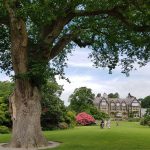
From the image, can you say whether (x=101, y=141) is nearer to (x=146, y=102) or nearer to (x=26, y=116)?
(x=26, y=116)

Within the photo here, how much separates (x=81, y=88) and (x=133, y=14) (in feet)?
285

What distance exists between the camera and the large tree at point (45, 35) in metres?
23.2

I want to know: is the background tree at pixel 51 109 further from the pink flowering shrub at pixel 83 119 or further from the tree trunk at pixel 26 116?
the tree trunk at pixel 26 116

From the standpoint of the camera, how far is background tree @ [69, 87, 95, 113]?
100981 millimetres

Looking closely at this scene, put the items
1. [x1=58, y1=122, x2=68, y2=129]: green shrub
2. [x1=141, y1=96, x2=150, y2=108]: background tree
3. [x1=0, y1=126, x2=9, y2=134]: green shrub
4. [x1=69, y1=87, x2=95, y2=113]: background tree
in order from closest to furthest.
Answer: [x1=0, y1=126, x2=9, y2=134]: green shrub → [x1=58, y1=122, x2=68, y2=129]: green shrub → [x1=69, y1=87, x2=95, y2=113]: background tree → [x1=141, y1=96, x2=150, y2=108]: background tree

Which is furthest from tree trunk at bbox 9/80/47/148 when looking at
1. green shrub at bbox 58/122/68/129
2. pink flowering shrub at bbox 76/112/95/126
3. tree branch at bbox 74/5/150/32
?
pink flowering shrub at bbox 76/112/95/126

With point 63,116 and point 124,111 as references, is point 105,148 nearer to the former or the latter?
point 63,116

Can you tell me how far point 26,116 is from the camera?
25656 millimetres

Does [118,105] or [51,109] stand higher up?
[118,105]

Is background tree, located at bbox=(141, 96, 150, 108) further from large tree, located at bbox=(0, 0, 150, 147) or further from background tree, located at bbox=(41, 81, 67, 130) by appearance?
large tree, located at bbox=(0, 0, 150, 147)

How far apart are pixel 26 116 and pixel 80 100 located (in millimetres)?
78475

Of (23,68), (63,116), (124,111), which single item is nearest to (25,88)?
(23,68)

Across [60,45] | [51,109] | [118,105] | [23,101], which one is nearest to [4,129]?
[51,109]

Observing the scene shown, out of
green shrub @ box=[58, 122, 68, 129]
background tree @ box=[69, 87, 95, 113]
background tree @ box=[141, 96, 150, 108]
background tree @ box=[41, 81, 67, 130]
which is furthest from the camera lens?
background tree @ box=[141, 96, 150, 108]
